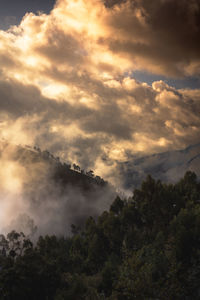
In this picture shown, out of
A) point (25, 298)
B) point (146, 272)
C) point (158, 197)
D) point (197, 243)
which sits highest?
point (158, 197)

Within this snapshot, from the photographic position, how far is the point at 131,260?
2708cm

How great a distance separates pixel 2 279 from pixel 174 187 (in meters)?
75.8

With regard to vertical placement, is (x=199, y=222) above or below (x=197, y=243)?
above

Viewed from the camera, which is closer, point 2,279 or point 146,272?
point 146,272

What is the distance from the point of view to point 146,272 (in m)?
26.0

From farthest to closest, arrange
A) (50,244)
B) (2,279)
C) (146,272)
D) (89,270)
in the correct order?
1. (50,244)
2. (89,270)
3. (2,279)
4. (146,272)

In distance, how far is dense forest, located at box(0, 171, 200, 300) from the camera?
2816 cm

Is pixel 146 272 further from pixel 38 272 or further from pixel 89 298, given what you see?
pixel 38 272

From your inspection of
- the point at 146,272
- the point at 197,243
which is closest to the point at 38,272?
the point at 146,272

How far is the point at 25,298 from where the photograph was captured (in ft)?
138

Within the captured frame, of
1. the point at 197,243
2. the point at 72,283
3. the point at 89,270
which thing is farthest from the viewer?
the point at 89,270

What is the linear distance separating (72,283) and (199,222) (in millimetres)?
32964

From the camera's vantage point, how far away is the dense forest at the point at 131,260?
92.4ft

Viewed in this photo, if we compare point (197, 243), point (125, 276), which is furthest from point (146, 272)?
point (197, 243)
